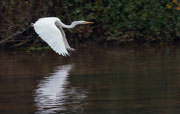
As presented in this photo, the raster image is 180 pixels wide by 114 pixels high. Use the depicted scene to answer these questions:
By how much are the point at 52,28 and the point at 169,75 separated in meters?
2.34

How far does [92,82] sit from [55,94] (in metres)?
1.08

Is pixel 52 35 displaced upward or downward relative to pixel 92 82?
upward

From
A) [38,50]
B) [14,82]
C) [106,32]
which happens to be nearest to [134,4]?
[106,32]

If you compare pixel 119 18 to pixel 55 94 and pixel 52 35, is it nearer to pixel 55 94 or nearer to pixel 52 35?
pixel 52 35

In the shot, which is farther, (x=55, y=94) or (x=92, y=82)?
(x=92, y=82)

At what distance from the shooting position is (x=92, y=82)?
952cm

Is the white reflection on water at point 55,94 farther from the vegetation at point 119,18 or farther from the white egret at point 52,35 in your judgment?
the vegetation at point 119,18

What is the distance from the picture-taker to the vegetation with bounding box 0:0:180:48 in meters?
14.6

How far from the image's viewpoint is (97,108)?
7.66m

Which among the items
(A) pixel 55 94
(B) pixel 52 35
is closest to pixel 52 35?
(B) pixel 52 35

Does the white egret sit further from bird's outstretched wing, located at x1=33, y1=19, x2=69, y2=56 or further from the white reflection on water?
the white reflection on water

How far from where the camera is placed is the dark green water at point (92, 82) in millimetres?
7758

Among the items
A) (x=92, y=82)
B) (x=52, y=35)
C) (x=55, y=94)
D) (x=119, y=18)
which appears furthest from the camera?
(x=119, y=18)

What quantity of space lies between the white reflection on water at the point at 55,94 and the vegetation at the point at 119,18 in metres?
4.49
